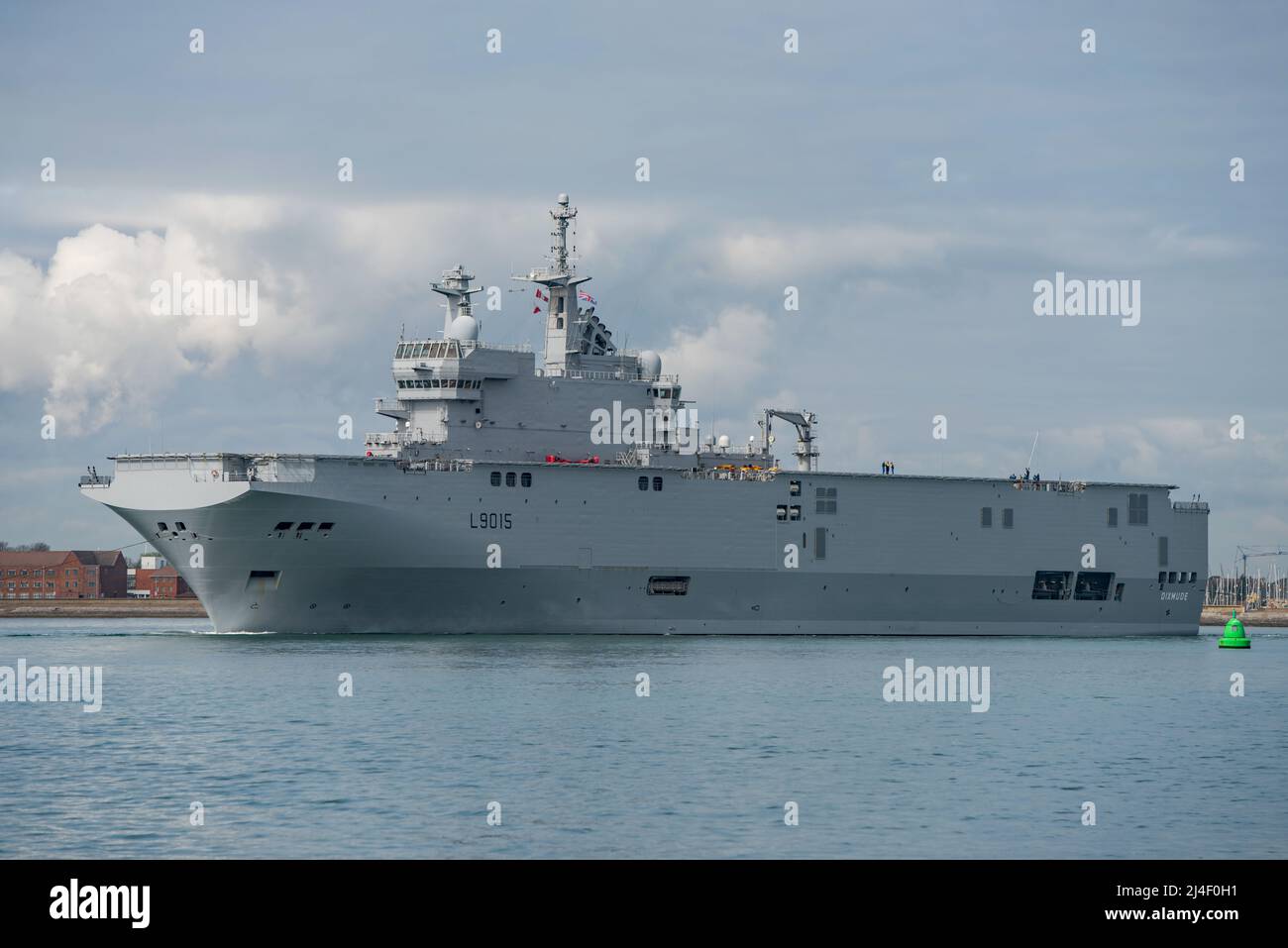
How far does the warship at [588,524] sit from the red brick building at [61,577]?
3264 inches

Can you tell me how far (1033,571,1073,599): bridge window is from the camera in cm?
6138

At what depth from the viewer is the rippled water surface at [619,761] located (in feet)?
66.2

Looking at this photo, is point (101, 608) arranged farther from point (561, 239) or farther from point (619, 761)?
point (619, 761)

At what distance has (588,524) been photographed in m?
52.1

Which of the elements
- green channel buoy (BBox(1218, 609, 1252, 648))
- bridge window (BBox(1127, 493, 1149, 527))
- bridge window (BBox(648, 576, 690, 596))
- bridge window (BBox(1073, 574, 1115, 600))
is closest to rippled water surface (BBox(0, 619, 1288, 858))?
bridge window (BBox(648, 576, 690, 596))

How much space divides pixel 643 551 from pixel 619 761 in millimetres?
27489

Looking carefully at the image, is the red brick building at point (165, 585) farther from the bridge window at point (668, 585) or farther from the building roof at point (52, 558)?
the bridge window at point (668, 585)

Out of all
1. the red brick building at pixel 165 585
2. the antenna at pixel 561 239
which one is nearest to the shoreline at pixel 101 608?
the red brick building at pixel 165 585

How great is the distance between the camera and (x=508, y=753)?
86.7 feet

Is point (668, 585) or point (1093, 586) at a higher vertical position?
point (668, 585)

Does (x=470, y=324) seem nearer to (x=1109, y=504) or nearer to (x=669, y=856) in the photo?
(x=1109, y=504)

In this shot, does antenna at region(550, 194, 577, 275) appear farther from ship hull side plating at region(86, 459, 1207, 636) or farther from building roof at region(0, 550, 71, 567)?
building roof at region(0, 550, 71, 567)

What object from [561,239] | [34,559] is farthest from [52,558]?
[561,239]
